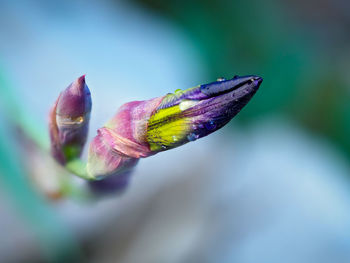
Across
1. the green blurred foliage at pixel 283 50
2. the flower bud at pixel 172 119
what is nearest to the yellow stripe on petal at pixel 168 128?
the flower bud at pixel 172 119

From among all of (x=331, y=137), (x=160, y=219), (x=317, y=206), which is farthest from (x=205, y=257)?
(x=331, y=137)

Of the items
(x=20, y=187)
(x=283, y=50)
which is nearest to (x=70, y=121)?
(x=20, y=187)

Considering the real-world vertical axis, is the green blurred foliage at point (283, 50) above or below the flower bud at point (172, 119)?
above

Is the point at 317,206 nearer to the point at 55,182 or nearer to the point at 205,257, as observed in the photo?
the point at 205,257

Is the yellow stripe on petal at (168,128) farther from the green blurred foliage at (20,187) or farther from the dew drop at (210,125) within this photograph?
the green blurred foliage at (20,187)

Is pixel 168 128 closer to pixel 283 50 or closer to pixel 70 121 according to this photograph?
pixel 70 121

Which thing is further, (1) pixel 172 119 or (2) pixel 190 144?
(2) pixel 190 144

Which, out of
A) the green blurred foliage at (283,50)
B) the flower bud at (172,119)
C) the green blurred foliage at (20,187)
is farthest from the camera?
the green blurred foliage at (283,50)

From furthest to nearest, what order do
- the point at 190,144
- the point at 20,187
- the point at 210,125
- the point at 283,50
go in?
the point at 283,50, the point at 190,144, the point at 20,187, the point at 210,125
